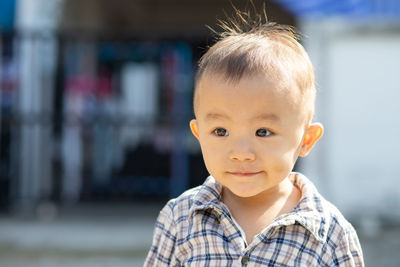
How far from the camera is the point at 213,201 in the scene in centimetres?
180

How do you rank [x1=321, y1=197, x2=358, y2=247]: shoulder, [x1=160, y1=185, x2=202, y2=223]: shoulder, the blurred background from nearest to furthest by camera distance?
[x1=321, y1=197, x2=358, y2=247]: shoulder
[x1=160, y1=185, x2=202, y2=223]: shoulder
the blurred background

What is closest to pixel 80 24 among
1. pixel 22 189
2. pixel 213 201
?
pixel 22 189

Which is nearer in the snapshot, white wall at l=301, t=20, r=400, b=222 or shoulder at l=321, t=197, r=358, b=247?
shoulder at l=321, t=197, r=358, b=247

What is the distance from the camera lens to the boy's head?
164cm

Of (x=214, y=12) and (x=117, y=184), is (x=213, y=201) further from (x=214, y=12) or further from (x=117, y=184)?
(x=214, y=12)

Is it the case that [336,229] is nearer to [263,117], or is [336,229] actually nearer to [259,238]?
[259,238]

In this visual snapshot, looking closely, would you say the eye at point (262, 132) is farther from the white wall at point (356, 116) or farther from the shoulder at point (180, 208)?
the white wall at point (356, 116)

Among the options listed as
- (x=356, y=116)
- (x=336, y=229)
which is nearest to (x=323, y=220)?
(x=336, y=229)

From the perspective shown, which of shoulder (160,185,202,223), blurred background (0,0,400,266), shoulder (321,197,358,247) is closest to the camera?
shoulder (321,197,358,247)

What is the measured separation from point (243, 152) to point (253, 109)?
0.38 feet

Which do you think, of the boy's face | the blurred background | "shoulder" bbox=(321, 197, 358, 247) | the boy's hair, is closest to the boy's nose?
the boy's face

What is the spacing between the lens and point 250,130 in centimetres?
165

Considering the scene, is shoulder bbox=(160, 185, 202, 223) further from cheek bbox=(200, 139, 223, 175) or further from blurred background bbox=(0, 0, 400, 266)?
blurred background bbox=(0, 0, 400, 266)

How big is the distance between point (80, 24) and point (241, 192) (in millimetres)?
7379
